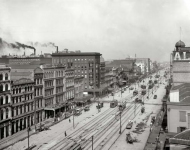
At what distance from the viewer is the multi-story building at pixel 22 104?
5412 centimetres

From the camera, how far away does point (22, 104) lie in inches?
2229

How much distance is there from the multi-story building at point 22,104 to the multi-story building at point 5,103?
1.54m

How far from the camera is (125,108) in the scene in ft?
269

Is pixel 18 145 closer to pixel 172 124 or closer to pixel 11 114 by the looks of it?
pixel 11 114

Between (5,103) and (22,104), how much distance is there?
5896mm

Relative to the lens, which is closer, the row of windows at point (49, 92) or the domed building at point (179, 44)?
the row of windows at point (49, 92)

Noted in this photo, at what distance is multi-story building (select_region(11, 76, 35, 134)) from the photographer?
54.1 meters

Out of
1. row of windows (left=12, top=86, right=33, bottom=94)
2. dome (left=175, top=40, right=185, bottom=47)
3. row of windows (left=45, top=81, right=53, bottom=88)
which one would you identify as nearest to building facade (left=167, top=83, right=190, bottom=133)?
row of windows (left=12, top=86, right=33, bottom=94)

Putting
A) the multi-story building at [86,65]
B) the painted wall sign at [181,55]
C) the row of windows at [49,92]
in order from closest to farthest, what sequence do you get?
the row of windows at [49,92] → the painted wall sign at [181,55] → the multi-story building at [86,65]

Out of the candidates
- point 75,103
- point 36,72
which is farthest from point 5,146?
point 75,103

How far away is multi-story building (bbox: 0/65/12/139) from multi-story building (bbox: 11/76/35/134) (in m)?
1.54

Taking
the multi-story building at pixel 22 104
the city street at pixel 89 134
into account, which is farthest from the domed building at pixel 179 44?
the multi-story building at pixel 22 104

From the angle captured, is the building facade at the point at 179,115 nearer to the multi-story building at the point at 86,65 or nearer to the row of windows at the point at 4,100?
the row of windows at the point at 4,100

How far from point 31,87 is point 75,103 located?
26126mm
